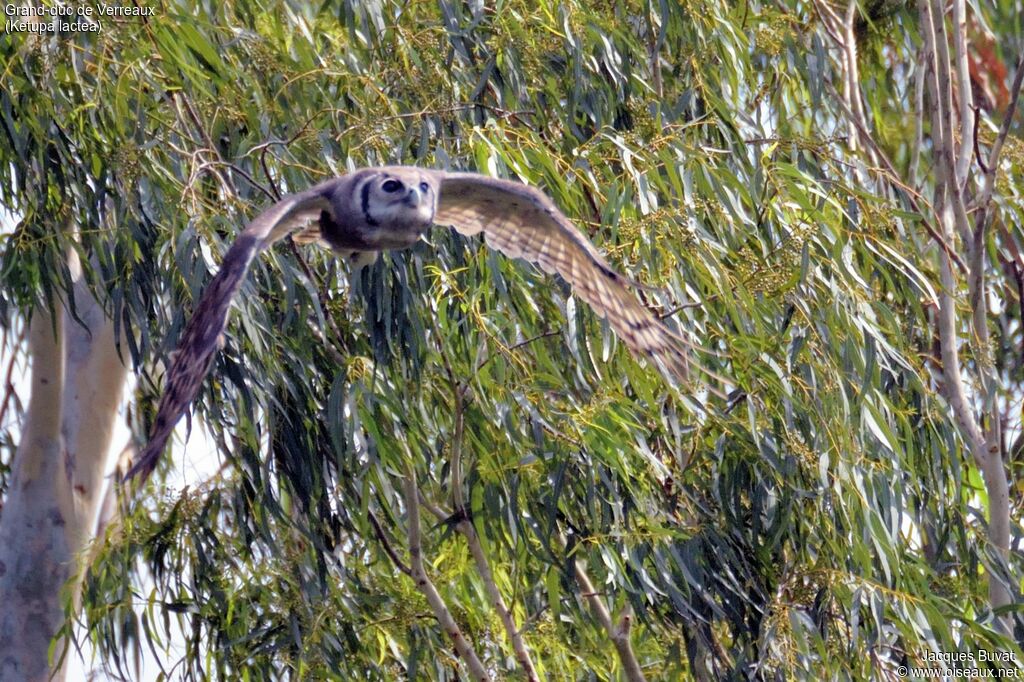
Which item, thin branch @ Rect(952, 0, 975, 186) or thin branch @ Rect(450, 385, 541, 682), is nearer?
thin branch @ Rect(450, 385, 541, 682)

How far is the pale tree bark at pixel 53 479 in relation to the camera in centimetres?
413

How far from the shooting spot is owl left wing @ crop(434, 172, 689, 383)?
309 centimetres

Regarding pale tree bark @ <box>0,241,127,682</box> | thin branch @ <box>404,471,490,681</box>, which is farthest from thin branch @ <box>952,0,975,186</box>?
pale tree bark @ <box>0,241,127,682</box>

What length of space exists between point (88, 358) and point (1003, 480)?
9.72 feet

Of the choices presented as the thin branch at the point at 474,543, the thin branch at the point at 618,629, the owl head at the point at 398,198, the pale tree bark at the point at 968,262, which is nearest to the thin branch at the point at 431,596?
the thin branch at the point at 474,543

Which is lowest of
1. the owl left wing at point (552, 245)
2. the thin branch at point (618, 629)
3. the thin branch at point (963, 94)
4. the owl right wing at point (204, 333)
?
the thin branch at point (618, 629)

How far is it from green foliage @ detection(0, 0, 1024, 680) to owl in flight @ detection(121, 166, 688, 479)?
0.08 meters

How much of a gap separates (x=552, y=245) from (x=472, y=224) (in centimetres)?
22

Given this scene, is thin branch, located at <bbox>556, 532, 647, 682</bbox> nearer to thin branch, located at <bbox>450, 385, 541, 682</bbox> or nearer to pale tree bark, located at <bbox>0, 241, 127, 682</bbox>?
thin branch, located at <bbox>450, 385, 541, 682</bbox>

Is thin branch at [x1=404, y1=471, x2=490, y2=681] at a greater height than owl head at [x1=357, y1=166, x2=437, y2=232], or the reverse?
owl head at [x1=357, y1=166, x2=437, y2=232]

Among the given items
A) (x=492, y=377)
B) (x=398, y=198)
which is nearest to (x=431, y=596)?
(x=492, y=377)

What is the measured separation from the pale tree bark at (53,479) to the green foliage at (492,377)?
889mm

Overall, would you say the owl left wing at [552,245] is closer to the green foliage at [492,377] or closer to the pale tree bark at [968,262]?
the green foliage at [492,377]

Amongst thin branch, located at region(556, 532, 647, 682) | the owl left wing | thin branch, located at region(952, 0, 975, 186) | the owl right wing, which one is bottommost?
thin branch, located at region(556, 532, 647, 682)
